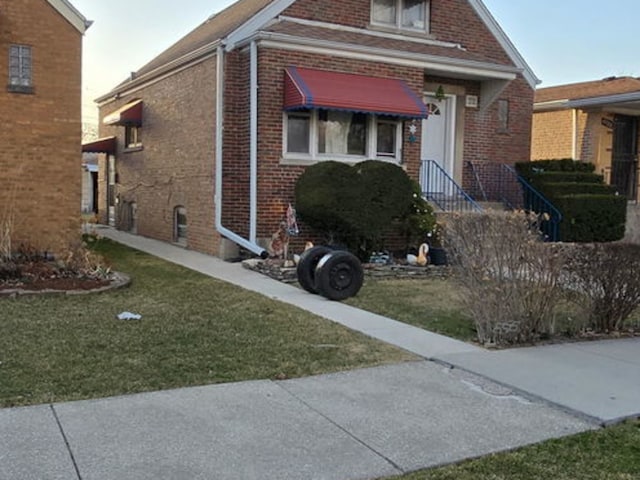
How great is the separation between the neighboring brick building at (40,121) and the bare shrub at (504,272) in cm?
691

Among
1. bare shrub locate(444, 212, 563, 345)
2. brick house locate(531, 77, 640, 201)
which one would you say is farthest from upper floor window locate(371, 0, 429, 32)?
bare shrub locate(444, 212, 563, 345)

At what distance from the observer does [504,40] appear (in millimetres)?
16234

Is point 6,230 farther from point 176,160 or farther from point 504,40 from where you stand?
point 504,40

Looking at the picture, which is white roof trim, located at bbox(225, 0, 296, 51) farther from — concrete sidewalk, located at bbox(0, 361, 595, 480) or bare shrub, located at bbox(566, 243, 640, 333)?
concrete sidewalk, located at bbox(0, 361, 595, 480)

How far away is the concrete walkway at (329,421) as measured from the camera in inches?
150

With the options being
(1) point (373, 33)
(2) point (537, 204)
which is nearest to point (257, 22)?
Result: (1) point (373, 33)

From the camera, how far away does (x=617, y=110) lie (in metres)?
18.5

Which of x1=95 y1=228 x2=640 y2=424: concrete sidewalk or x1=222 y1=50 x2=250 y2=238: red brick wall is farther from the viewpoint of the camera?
x1=222 y1=50 x2=250 y2=238: red brick wall

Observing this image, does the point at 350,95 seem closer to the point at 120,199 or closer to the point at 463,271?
the point at 463,271

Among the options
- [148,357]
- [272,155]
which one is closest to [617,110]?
[272,155]

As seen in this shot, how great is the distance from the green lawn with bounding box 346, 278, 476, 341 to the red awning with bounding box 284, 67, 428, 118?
3.35 meters

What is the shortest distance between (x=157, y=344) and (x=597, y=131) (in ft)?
51.7

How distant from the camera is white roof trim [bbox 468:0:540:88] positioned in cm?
1586

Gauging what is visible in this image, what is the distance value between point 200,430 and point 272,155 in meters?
8.83
